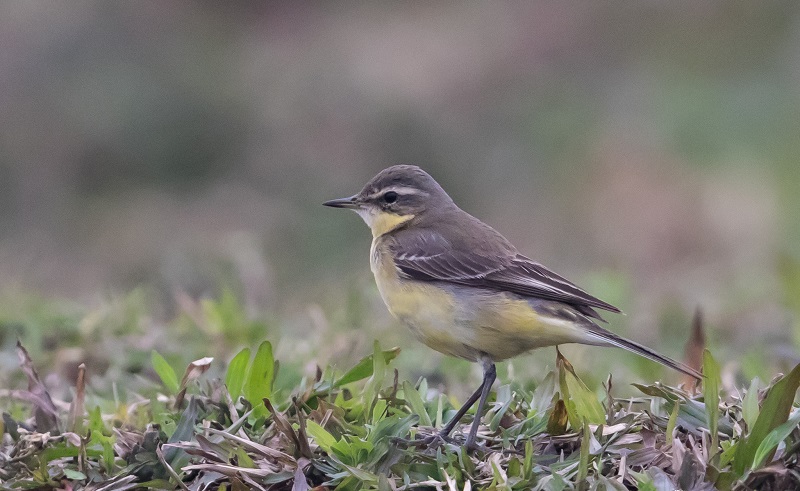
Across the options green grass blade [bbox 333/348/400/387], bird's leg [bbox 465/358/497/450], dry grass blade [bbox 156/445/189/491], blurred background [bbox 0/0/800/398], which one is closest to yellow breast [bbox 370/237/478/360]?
bird's leg [bbox 465/358/497/450]

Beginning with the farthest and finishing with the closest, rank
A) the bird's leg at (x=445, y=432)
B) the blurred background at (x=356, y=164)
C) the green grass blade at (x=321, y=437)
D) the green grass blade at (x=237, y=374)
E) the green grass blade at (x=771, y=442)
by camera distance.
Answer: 1. the blurred background at (x=356, y=164)
2. the green grass blade at (x=237, y=374)
3. the bird's leg at (x=445, y=432)
4. the green grass blade at (x=321, y=437)
5. the green grass blade at (x=771, y=442)

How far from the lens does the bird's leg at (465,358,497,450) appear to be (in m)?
4.93

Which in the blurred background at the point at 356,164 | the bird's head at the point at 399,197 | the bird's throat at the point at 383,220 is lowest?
the blurred background at the point at 356,164

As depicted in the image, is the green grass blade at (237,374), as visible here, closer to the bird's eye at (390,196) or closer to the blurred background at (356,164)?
the blurred background at (356,164)

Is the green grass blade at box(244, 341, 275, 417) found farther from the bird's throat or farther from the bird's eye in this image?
the bird's eye

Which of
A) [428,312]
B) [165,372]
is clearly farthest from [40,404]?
[428,312]

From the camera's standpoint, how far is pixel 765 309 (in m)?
9.57

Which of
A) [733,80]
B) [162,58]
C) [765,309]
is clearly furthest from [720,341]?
[733,80]

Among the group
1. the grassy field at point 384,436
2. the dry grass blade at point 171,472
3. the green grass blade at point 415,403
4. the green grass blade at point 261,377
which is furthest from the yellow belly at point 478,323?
the dry grass blade at point 171,472

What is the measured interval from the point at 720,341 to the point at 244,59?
16150mm

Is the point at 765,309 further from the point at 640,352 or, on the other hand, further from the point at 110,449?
the point at 110,449

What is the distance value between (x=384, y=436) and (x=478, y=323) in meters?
1.22

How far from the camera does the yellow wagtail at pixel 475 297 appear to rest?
587cm

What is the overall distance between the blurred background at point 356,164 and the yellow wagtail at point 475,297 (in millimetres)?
1021
